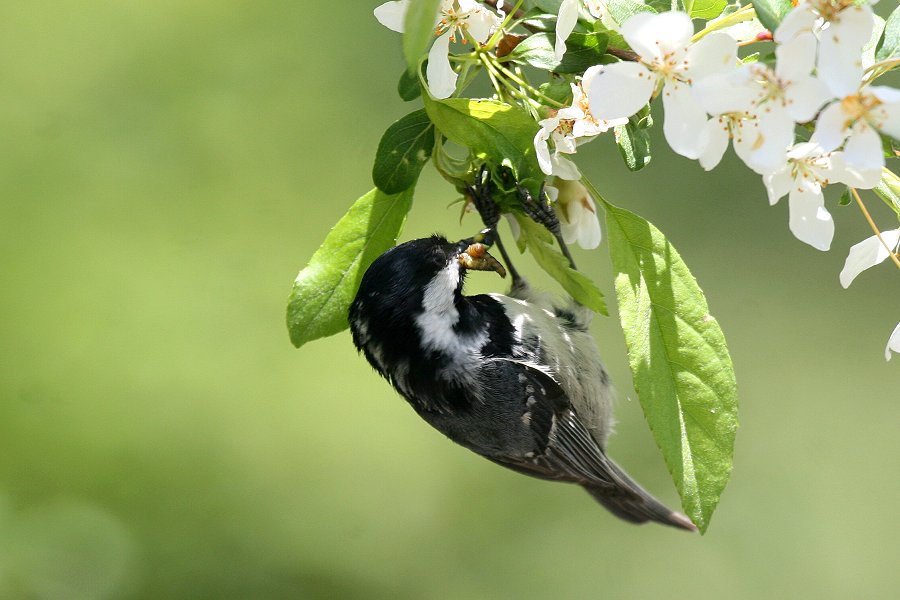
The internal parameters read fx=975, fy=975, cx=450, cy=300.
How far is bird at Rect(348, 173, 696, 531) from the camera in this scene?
1.49 metres

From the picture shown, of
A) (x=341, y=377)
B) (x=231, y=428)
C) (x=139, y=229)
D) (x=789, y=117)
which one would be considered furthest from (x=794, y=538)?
(x=789, y=117)

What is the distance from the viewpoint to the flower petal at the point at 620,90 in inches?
31.6

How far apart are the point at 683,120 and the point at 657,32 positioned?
7cm

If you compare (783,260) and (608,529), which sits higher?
(783,260)

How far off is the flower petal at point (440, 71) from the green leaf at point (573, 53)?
0.09m

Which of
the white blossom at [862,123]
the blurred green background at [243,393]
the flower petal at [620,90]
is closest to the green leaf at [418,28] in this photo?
the flower petal at [620,90]

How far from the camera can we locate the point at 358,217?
1.17m

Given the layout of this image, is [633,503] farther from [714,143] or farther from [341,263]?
[714,143]

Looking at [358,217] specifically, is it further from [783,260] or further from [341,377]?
[783,260]

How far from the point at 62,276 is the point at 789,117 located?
2.86 metres

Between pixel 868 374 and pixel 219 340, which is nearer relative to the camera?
pixel 219 340

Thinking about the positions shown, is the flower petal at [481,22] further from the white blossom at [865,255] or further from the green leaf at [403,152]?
Result: the white blossom at [865,255]

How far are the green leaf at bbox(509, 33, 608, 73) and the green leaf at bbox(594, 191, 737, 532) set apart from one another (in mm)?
166

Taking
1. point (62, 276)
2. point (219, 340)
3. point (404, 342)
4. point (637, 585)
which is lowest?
point (637, 585)
